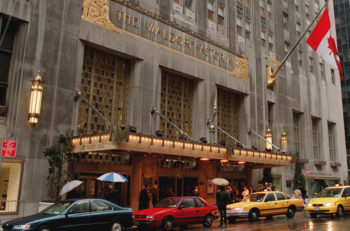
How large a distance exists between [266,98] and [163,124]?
42.7 feet

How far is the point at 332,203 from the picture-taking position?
19109mm

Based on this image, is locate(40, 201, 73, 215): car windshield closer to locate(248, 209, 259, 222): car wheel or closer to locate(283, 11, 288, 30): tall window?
locate(248, 209, 259, 222): car wheel

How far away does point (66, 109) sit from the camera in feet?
61.5

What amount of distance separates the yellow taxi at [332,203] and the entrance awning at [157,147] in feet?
17.2

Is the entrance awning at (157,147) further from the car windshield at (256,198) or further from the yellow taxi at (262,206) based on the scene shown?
the yellow taxi at (262,206)

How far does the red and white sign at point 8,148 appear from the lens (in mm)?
16172

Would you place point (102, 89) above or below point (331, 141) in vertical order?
above

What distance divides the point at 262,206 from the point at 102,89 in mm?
11418

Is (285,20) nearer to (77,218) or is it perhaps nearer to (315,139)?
(315,139)

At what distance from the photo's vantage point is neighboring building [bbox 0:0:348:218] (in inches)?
679

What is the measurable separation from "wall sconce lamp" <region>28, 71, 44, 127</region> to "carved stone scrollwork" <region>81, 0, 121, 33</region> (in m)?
5.25

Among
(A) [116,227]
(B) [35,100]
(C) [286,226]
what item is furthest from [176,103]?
(A) [116,227]

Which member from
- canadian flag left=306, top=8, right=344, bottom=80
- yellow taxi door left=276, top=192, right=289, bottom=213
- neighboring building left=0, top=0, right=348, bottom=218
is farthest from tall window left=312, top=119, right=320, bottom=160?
yellow taxi door left=276, top=192, right=289, bottom=213

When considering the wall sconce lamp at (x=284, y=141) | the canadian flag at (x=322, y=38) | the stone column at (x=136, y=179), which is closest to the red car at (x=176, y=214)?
the stone column at (x=136, y=179)
